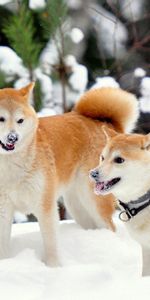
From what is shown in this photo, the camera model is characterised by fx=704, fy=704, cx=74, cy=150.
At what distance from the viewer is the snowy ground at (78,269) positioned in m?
3.00

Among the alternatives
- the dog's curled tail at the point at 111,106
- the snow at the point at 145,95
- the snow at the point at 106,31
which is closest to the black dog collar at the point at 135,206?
the dog's curled tail at the point at 111,106

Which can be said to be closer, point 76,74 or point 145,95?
point 76,74

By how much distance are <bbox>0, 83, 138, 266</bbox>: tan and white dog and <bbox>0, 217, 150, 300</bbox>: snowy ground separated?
14cm

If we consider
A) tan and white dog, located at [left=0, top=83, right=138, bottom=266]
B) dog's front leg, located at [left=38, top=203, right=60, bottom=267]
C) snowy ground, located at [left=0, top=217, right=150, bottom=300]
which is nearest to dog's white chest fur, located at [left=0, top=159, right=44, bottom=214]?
tan and white dog, located at [left=0, top=83, right=138, bottom=266]

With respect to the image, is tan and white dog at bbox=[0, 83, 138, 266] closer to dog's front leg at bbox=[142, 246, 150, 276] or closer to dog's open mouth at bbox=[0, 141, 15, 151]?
dog's open mouth at bbox=[0, 141, 15, 151]

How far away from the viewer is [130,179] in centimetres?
337

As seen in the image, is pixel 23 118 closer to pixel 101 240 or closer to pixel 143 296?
pixel 101 240

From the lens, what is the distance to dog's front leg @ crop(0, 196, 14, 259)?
13.1 ft

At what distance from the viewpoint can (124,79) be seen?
8180 millimetres

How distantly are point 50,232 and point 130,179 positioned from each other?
84 cm

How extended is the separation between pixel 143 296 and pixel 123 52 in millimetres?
5645

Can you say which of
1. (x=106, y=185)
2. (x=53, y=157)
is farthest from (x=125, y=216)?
(x=53, y=157)

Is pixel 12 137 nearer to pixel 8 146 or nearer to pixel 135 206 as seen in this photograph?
pixel 8 146

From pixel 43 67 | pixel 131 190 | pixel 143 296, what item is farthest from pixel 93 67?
pixel 143 296
